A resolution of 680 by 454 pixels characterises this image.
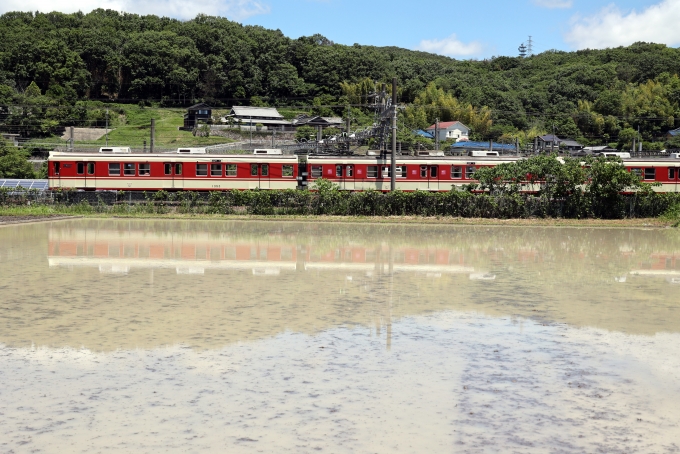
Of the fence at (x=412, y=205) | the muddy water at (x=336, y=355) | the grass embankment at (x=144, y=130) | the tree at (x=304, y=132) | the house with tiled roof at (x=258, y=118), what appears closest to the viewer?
the muddy water at (x=336, y=355)

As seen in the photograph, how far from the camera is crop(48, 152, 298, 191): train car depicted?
34469 millimetres

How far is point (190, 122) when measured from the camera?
276 feet

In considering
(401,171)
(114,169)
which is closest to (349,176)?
(401,171)

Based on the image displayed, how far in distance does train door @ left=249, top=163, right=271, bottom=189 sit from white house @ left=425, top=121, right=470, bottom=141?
52.5 m

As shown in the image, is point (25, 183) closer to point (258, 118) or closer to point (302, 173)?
point (302, 173)

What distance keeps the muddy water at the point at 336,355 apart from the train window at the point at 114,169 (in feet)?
57.3

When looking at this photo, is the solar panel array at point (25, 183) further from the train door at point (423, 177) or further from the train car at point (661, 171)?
the train car at point (661, 171)

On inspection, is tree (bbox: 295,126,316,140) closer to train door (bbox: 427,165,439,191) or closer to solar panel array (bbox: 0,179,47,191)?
solar panel array (bbox: 0,179,47,191)

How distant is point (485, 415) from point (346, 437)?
1.38 meters

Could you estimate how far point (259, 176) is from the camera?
34969 millimetres

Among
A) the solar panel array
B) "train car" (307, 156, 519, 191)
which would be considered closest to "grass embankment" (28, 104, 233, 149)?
the solar panel array

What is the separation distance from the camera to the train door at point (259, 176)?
34.8 m

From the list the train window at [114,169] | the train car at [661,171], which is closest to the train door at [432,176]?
the train car at [661,171]

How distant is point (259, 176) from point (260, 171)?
0.24 m
